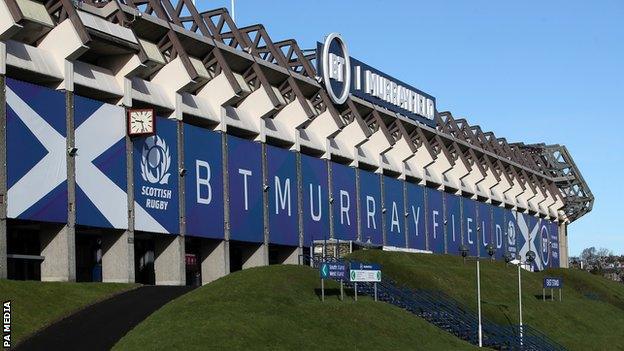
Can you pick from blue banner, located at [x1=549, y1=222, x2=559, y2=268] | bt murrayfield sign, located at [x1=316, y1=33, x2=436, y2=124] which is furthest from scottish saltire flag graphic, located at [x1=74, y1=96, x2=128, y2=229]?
blue banner, located at [x1=549, y1=222, x2=559, y2=268]

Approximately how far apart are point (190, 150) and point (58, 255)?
15.9 m

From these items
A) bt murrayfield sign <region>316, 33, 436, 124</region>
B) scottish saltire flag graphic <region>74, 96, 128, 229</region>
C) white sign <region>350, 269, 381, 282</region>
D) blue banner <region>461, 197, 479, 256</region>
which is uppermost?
bt murrayfield sign <region>316, 33, 436, 124</region>

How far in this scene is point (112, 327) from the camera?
42.3 meters

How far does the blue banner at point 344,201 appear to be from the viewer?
302ft

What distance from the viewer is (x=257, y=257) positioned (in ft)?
265

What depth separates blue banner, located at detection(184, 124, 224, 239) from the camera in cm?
7181

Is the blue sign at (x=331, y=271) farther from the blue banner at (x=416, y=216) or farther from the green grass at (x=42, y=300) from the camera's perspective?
the blue banner at (x=416, y=216)

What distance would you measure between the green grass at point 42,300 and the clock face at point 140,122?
1441 cm

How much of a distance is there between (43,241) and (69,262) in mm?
2150

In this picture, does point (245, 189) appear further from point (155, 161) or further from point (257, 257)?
point (155, 161)

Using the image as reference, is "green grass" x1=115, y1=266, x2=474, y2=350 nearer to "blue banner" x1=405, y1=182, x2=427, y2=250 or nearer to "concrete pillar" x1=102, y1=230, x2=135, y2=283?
"concrete pillar" x1=102, y1=230, x2=135, y2=283

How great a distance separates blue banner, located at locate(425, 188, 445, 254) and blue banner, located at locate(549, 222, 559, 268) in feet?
146

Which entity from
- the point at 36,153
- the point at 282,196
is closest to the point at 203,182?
the point at 282,196

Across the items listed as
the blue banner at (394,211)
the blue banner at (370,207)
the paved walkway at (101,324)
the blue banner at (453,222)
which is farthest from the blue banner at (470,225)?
the paved walkway at (101,324)
